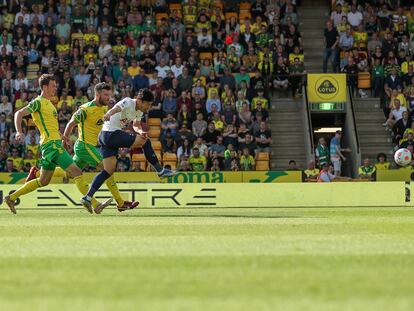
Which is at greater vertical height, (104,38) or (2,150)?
(104,38)

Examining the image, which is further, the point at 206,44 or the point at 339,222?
the point at 206,44

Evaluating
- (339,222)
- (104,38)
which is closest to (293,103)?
(104,38)

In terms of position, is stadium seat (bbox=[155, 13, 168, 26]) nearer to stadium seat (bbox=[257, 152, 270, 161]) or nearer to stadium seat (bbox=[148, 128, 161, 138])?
stadium seat (bbox=[148, 128, 161, 138])

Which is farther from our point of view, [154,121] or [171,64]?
[171,64]

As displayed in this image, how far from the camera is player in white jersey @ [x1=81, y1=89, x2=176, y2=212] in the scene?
15.0 m

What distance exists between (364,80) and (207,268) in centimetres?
2260

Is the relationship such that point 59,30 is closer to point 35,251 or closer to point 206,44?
point 206,44

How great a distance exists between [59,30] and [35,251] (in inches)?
847

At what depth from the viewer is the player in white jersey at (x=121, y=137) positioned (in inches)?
592

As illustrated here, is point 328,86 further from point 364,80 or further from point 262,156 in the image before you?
point 262,156

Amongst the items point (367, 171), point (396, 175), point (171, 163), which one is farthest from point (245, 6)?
point (396, 175)

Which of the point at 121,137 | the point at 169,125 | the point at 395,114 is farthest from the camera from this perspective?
the point at 395,114

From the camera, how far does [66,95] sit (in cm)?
2622

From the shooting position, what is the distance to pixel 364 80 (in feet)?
94.1
